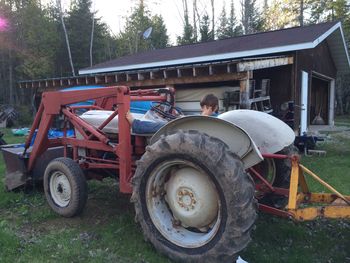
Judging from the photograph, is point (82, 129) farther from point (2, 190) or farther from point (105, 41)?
point (105, 41)

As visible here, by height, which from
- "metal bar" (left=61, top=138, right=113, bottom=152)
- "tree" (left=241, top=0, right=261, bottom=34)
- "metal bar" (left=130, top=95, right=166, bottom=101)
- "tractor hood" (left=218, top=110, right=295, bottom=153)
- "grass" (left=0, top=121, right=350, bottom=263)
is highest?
"tree" (left=241, top=0, right=261, bottom=34)

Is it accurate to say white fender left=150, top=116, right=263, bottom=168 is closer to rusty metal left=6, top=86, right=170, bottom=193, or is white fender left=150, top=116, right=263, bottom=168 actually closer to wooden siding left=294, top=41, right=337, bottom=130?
rusty metal left=6, top=86, right=170, bottom=193

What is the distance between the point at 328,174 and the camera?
6.40 m

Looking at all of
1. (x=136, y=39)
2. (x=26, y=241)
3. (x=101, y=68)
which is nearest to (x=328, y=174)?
(x=26, y=241)

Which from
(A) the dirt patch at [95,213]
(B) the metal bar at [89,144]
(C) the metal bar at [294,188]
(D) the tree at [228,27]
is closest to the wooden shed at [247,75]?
(A) the dirt patch at [95,213]

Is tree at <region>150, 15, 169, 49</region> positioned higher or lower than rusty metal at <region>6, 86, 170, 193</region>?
higher

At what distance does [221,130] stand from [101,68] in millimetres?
13979

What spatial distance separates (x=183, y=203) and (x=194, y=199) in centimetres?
12

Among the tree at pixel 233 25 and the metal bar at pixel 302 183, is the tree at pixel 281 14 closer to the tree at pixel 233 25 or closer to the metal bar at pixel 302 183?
the tree at pixel 233 25

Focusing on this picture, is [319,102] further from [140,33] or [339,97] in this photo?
[140,33]

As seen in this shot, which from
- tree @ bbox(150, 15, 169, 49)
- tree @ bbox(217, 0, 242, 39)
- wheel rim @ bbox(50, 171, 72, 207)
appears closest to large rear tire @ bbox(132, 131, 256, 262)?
wheel rim @ bbox(50, 171, 72, 207)

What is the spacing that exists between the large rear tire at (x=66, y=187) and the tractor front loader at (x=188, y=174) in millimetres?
11

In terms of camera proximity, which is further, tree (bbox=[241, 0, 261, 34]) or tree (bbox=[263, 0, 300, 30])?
tree (bbox=[241, 0, 261, 34])

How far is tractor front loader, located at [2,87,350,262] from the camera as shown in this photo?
2.55 m
